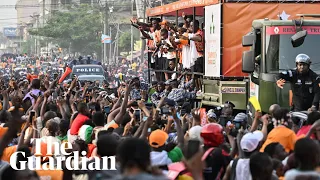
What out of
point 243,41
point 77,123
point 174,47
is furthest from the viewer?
point 174,47

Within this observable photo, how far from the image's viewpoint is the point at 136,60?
260 feet

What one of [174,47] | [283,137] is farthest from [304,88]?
[174,47]

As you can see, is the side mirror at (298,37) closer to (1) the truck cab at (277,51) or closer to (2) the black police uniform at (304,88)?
(1) the truck cab at (277,51)

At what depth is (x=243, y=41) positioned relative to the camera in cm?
1598

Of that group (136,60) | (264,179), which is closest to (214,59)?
(264,179)

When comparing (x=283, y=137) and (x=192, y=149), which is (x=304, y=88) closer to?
(x=283, y=137)

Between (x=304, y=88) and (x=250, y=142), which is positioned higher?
(x=304, y=88)

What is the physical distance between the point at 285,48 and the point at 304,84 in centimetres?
158

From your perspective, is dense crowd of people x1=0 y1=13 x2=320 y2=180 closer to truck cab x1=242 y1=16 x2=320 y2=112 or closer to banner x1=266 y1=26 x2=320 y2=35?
truck cab x1=242 y1=16 x2=320 y2=112

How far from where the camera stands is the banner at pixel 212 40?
60.6 ft

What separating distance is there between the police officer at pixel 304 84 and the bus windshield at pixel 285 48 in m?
1.25

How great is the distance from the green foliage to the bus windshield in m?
76.5

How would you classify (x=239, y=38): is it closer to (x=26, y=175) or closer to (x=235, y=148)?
(x=235, y=148)

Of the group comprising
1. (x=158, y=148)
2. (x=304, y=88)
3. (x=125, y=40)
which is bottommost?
(x=158, y=148)
